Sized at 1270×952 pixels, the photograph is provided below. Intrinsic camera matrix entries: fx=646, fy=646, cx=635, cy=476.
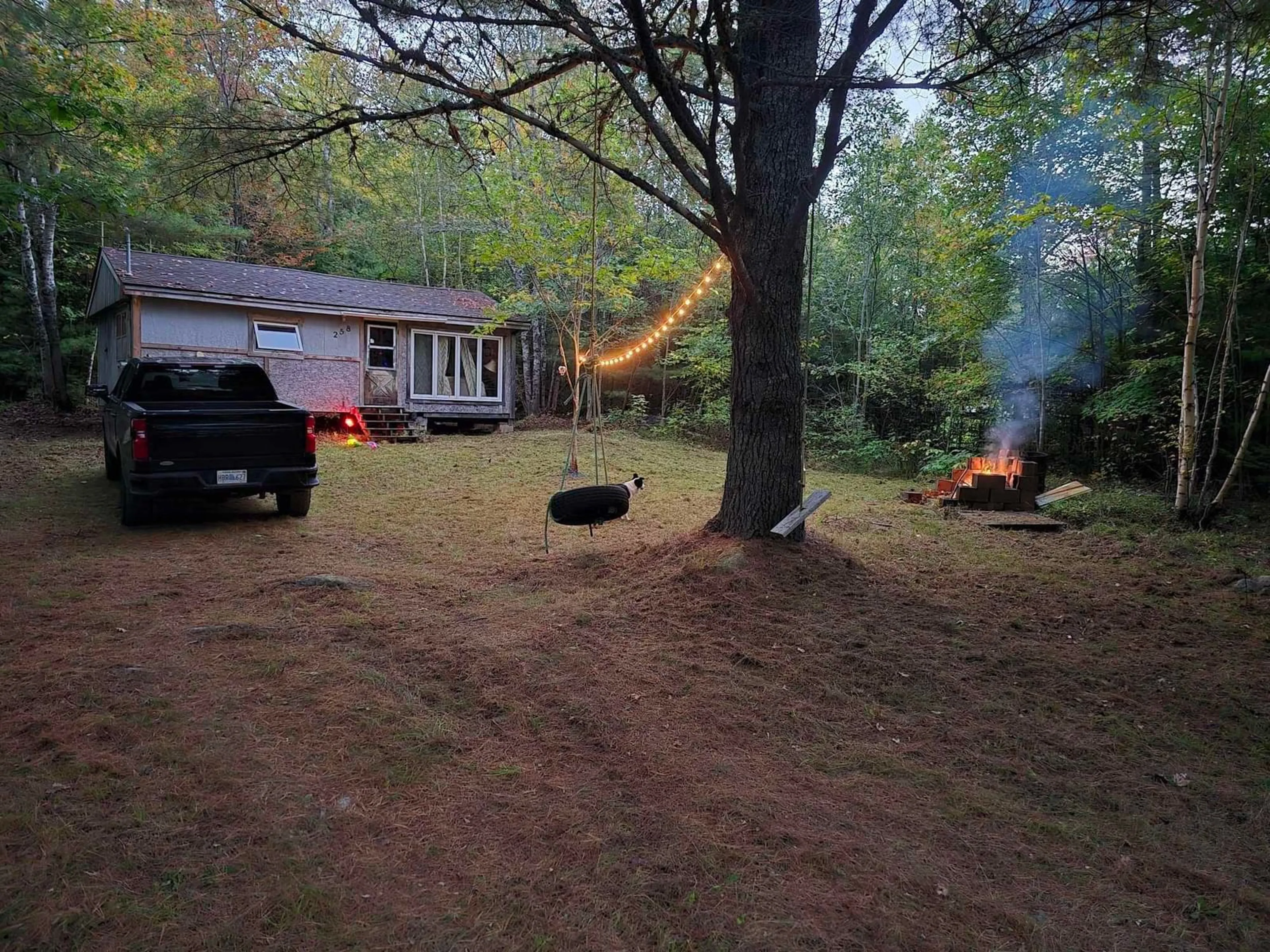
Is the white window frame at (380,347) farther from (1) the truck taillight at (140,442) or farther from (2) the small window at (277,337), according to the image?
(1) the truck taillight at (140,442)

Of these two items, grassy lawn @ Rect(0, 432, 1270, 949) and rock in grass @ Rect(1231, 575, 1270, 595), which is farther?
rock in grass @ Rect(1231, 575, 1270, 595)

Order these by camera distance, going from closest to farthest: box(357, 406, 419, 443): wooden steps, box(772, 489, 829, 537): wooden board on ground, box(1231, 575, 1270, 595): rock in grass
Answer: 1. box(772, 489, 829, 537): wooden board on ground
2. box(1231, 575, 1270, 595): rock in grass
3. box(357, 406, 419, 443): wooden steps

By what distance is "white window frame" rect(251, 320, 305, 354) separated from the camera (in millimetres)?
14273

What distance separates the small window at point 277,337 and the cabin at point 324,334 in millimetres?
21

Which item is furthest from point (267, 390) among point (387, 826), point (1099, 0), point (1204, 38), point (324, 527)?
point (1204, 38)

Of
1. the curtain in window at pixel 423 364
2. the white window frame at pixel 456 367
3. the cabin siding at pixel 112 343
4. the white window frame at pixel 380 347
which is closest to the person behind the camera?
the cabin siding at pixel 112 343

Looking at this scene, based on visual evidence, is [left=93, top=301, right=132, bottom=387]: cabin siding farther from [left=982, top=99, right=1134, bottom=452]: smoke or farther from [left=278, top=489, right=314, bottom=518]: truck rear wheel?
Answer: [left=982, top=99, right=1134, bottom=452]: smoke

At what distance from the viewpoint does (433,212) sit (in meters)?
22.7

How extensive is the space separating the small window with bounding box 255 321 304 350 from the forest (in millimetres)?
2564

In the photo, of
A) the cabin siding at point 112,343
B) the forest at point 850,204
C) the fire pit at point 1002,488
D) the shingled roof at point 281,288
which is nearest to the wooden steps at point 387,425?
the shingled roof at point 281,288

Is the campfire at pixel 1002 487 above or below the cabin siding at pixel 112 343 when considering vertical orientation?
below

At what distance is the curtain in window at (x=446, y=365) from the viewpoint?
1683cm

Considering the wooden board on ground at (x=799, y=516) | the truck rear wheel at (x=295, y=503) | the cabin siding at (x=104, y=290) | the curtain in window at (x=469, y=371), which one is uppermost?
the cabin siding at (x=104, y=290)

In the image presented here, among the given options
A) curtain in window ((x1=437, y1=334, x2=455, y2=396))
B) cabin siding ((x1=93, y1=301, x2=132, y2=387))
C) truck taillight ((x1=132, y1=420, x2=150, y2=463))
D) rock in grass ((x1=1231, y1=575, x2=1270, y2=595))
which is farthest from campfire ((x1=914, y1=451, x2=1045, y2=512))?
cabin siding ((x1=93, y1=301, x2=132, y2=387))
